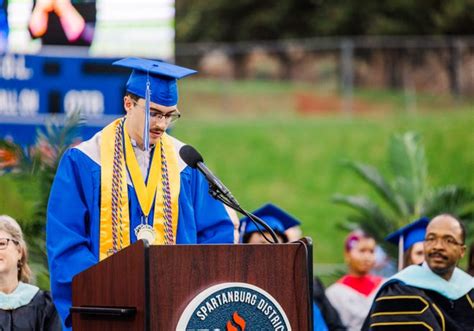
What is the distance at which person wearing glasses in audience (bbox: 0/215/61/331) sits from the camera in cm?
620

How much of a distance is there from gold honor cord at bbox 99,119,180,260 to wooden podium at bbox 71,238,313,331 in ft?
2.15

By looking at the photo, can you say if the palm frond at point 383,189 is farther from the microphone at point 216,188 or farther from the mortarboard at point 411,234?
the microphone at point 216,188

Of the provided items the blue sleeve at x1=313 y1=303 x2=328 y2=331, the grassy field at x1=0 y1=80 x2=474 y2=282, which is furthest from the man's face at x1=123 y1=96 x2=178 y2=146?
the grassy field at x1=0 y1=80 x2=474 y2=282

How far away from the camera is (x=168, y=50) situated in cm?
1597

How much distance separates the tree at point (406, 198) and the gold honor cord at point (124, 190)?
723 centimetres

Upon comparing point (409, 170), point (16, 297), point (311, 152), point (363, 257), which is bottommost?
point (363, 257)

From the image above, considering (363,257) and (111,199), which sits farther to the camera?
(363,257)

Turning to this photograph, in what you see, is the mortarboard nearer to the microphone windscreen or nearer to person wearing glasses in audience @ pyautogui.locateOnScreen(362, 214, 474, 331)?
person wearing glasses in audience @ pyautogui.locateOnScreen(362, 214, 474, 331)

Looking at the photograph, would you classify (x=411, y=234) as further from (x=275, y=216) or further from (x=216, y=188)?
(x=216, y=188)

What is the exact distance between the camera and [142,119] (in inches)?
221

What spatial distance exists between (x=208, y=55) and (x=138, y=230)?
19790mm

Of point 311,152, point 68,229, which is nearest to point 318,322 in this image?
point 68,229

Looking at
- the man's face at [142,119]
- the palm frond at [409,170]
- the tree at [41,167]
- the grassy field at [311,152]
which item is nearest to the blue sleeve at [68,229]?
the man's face at [142,119]

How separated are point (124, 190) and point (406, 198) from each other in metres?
8.48
